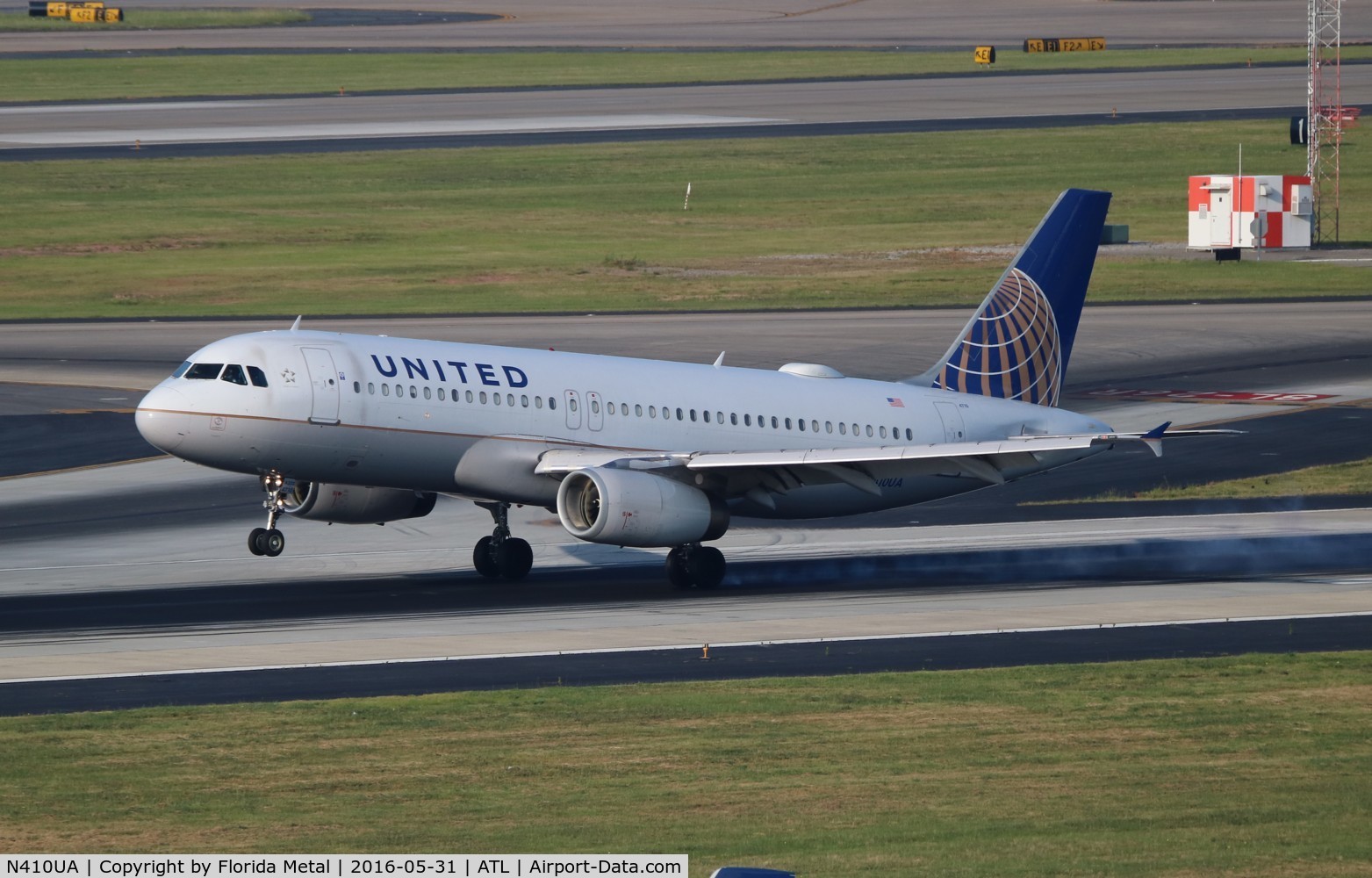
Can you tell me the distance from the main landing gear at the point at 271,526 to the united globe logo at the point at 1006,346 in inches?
651

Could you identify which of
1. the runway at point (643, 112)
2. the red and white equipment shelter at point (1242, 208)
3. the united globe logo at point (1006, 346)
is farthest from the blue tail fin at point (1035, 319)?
the runway at point (643, 112)

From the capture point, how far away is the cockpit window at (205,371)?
41406 millimetres

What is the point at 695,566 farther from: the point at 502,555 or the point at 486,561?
the point at 486,561

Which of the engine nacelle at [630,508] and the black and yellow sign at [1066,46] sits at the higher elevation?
the black and yellow sign at [1066,46]

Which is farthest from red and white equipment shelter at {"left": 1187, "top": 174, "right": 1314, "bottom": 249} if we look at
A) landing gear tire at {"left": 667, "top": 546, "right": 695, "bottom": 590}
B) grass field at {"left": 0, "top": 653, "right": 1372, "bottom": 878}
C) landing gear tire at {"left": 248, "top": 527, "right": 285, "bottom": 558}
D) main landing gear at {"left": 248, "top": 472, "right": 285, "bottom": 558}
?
grass field at {"left": 0, "top": 653, "right": 1372, "bottom": 878}

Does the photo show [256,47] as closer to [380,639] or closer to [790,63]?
[790,63]

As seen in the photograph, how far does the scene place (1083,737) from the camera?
92.9ft

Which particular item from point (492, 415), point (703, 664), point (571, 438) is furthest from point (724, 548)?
point (703, 664)

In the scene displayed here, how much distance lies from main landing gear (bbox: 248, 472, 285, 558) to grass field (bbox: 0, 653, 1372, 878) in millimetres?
10471

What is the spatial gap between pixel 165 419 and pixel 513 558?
331 inches

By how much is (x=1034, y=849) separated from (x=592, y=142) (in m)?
118

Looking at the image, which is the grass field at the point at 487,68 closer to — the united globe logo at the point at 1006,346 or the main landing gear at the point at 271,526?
the united globe logo at the point at 1006,346

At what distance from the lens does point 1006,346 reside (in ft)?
166
